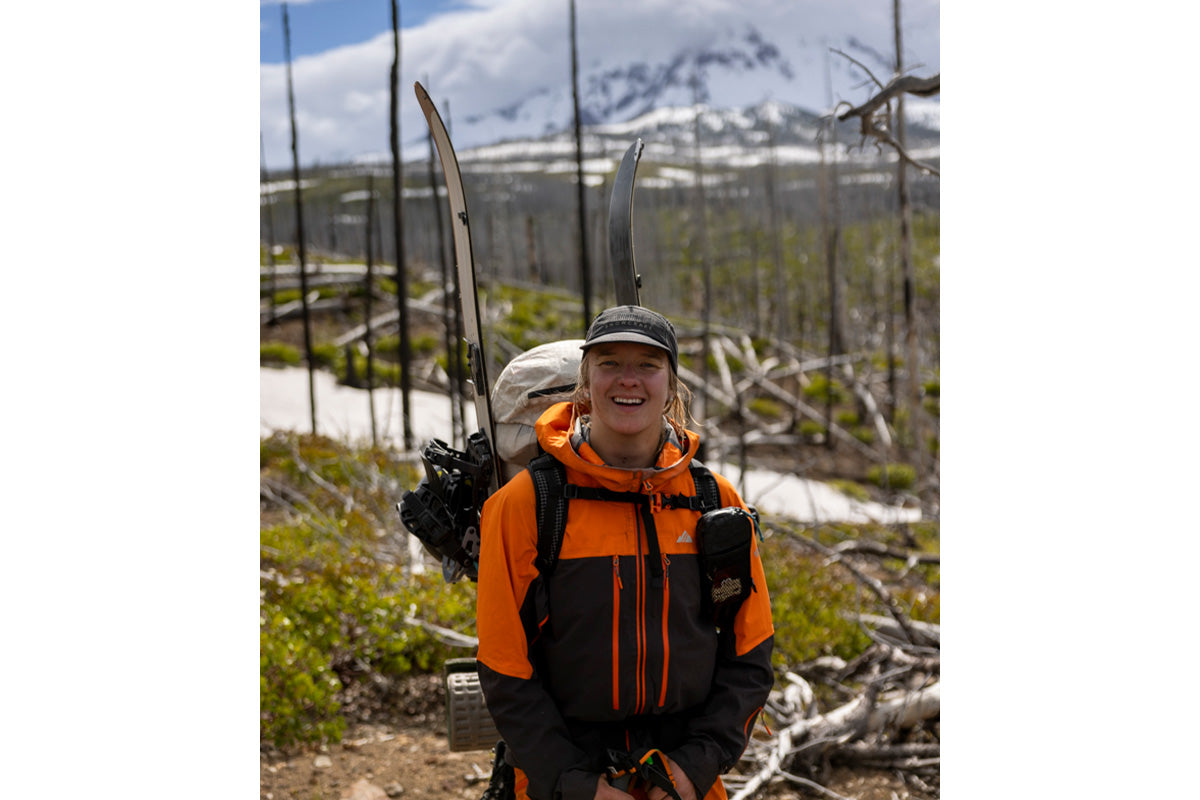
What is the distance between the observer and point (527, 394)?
83.4 inches

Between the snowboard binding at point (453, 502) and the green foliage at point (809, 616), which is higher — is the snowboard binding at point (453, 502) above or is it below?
above

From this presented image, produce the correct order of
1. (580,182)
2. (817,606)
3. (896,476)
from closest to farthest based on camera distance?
(817,606) → (580,182) → (896,476)

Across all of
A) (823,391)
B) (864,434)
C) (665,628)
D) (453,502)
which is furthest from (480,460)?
(823,391)

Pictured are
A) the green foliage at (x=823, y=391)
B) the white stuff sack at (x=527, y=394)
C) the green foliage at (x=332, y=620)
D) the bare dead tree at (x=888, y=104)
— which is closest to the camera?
the white stuff sack at (x=527, y=394)

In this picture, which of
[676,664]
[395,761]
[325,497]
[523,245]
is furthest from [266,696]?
[523,245]

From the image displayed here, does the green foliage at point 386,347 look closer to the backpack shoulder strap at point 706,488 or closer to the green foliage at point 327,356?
the green foliage at point 327,356

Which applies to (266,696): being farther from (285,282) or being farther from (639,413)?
(285,282)

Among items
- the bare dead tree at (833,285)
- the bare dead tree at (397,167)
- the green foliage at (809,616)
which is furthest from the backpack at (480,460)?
the bare dead tree at (833,285)

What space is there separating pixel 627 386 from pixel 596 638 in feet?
1.73

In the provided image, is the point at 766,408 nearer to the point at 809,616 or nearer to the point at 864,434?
the point at 864,434

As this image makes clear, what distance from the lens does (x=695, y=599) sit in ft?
5.97

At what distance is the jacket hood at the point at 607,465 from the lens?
5.76 feet

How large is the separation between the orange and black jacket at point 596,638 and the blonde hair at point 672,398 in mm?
120

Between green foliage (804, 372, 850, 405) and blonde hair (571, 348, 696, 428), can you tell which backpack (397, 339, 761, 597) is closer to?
blonde hair (571, 348, 696, 428)
